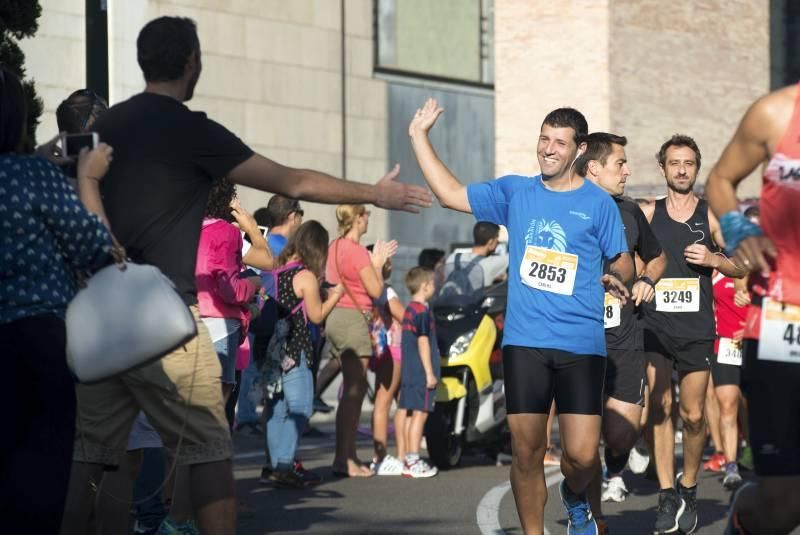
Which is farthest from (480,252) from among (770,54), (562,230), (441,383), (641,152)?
(770,54)

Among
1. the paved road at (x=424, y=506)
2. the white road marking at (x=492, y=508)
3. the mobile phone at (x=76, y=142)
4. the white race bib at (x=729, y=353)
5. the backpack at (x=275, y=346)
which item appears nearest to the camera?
the mobile phone at (x=76, y=142)

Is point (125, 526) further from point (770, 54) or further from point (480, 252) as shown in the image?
point (770, 54)

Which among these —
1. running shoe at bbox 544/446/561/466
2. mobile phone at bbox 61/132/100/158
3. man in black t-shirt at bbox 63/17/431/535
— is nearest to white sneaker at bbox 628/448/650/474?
running shoe at bbox 544/446/561/466

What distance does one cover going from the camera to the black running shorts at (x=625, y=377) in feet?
32.9

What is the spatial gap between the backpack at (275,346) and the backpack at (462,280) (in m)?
2.28

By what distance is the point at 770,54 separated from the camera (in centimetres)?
3294

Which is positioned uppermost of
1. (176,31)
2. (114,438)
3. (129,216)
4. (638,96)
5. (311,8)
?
(311,8)

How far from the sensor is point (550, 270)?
8375 mm

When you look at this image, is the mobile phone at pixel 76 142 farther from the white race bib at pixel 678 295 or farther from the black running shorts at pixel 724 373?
the black running shorts at pixel 724 373

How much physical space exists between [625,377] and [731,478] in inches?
106

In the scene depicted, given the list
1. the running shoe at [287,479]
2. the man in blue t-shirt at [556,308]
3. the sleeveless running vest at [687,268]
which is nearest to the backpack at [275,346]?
the running shoe at [287,479]

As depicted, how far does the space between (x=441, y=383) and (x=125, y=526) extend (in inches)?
271

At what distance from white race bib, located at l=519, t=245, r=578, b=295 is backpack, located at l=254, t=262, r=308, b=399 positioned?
4207mm

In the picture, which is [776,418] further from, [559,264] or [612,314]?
[612,314]
